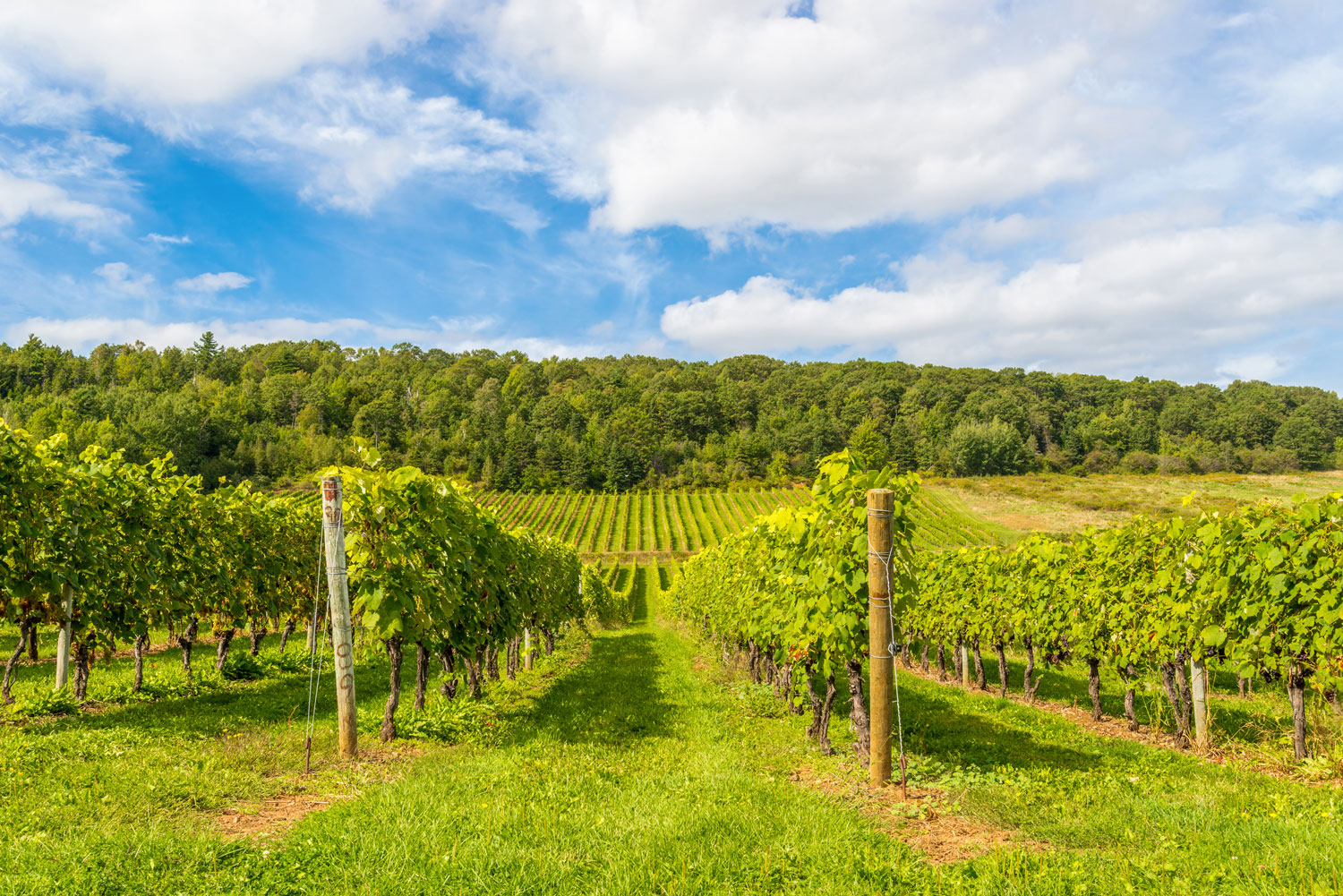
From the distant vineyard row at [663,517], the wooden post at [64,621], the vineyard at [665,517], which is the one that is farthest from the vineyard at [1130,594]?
the vineyard at [665,517]

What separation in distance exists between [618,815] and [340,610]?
13.8 ft

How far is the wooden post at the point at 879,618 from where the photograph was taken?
646cm

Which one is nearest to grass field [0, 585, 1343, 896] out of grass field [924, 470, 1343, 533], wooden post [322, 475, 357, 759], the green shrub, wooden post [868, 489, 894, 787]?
wooden post [322, 475, 357, 759]

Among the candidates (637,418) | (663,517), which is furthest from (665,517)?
(637,418)

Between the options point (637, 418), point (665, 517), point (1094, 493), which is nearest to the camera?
point (665, 517)

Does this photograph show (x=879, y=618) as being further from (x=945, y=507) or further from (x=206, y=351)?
(x=206, y=351)

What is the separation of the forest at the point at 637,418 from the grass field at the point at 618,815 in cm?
9243

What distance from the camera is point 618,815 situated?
541 cm

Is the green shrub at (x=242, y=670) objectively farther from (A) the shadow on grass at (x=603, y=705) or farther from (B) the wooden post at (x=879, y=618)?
(B) the wooden post at (x=879, y=618)

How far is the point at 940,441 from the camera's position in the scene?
5443 inches

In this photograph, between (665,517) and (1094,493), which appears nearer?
(665,517)

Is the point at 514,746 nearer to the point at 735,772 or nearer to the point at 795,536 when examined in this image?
the point at 735,772

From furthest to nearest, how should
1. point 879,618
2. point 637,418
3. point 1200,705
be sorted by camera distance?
point 637,418 < point 1200,705 < point 879,618

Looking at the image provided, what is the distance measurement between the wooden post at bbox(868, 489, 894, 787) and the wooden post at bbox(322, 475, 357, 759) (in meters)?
5.99
